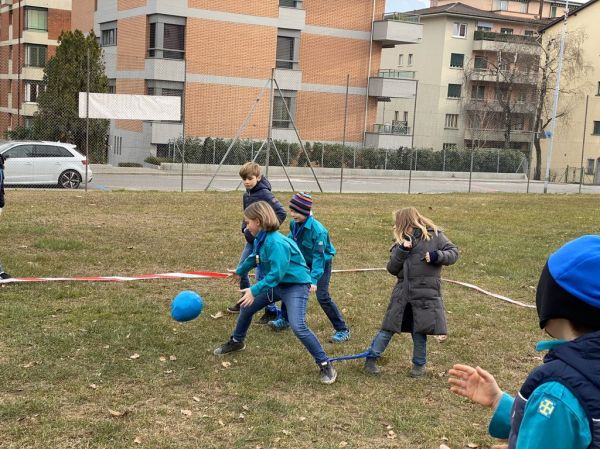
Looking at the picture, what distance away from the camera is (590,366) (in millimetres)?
1868

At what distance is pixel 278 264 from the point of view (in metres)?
5.62

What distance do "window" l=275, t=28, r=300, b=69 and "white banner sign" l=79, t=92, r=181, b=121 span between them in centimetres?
2209

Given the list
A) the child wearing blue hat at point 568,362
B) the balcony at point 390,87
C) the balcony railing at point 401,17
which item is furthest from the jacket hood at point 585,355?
the balcony railing at point 401,17

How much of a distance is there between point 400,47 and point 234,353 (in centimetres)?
5861

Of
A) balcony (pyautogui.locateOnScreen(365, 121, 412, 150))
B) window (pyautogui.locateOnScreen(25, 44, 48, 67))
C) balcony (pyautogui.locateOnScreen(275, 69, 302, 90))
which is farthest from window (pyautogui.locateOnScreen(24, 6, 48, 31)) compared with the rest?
balcony (pyautogui.locateOnScreen(365, 121, 412, 150))

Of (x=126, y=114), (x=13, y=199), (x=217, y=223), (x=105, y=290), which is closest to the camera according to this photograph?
(x=105, y=290)

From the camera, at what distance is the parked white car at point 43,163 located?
65.9ft

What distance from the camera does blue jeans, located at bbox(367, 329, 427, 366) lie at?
608cm

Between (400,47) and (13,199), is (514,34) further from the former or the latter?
(13,199)

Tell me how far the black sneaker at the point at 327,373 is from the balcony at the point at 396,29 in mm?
40059

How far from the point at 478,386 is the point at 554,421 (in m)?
0.68

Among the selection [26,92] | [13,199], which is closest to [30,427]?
[13,199]

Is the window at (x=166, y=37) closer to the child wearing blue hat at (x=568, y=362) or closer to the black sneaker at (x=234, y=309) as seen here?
the black sneaker at (x=234, y=309)

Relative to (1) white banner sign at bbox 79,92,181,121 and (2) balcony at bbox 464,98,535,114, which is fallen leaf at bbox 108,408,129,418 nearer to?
(1) white banner sign at bbox 79,92,181,121
